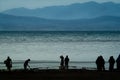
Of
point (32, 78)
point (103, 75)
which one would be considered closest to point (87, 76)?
Result: point (103, 75)

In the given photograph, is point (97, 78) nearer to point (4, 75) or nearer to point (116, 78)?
point (116, 78)

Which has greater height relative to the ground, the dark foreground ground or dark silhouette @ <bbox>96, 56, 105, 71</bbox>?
dark silhouette @ <bbox>96, 56, 105, 71</bbox>

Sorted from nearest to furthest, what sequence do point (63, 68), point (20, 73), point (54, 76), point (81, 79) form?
point (81, 79)
point (54, 76)
point (20, 73)
point (63, 68)

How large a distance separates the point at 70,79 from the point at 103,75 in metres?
2.80

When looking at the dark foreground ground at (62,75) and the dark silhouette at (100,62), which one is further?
the dark silhouette at (100,62)

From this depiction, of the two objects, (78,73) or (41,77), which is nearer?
(41,77)

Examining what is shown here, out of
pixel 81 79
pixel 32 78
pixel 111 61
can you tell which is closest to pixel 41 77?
pixel 32 78

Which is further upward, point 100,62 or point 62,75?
point 100,62

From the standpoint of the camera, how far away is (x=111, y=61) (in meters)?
35.7

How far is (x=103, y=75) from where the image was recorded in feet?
104

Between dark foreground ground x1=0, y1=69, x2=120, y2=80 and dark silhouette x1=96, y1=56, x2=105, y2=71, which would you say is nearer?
dark foreground ground x1=0, y1=69, x2=120, y2=80

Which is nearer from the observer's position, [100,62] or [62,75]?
[62,75]

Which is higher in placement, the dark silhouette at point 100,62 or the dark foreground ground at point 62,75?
the dark silhouette at point 100,62

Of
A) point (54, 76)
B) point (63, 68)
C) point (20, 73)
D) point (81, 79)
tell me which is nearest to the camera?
point (81, 79)
